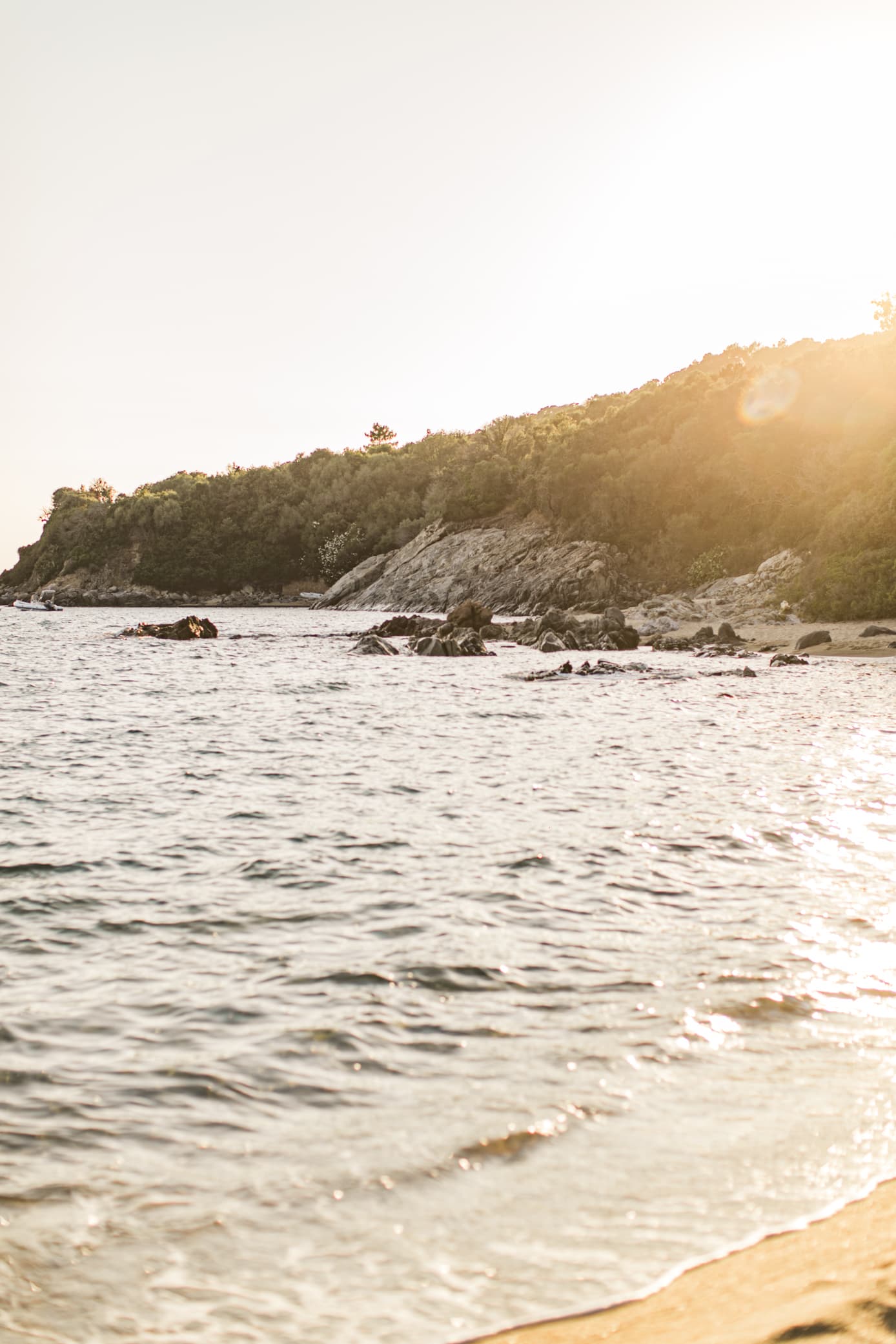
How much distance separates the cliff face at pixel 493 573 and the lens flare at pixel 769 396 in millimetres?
14303

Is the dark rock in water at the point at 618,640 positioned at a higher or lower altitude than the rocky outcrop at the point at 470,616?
lower

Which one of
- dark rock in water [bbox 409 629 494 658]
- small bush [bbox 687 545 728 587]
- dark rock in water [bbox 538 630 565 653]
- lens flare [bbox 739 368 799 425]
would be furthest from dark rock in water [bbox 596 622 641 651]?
lens flare [bbox 739 368 799 425]

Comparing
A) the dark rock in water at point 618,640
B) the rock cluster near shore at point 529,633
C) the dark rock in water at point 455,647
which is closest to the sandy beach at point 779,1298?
the dark rock in water at point 455,647

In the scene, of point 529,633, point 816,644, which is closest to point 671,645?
point 816,644

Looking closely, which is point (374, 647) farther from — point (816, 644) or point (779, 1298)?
point (779, 1298)

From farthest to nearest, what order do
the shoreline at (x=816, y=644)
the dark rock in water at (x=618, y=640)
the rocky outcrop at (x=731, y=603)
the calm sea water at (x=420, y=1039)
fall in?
the rocky outcrop at (x=731, y=603), the dark rock in water at (x=618, y=640), the shoreline at (x=816, y=644), the calm sea water at (x=420, y=1039)

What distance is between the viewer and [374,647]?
39.8m

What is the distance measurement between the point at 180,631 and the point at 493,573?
32.2 meters

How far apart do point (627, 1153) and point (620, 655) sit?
1273 inches

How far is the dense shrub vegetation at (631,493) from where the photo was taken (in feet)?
172

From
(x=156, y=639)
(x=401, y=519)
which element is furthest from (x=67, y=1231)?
(x=401, y=519)

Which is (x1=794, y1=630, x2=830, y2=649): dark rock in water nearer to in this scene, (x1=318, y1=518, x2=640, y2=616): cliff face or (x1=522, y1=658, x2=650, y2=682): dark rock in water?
(x1=522, y1=658, x2=650, y2=682): dark rock in water

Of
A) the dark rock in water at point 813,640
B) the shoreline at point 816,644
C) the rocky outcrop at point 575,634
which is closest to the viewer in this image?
the shoreline at point 816,644

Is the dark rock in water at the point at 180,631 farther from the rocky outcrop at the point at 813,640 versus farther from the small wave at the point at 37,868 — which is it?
the small wave at the point at 37,868
